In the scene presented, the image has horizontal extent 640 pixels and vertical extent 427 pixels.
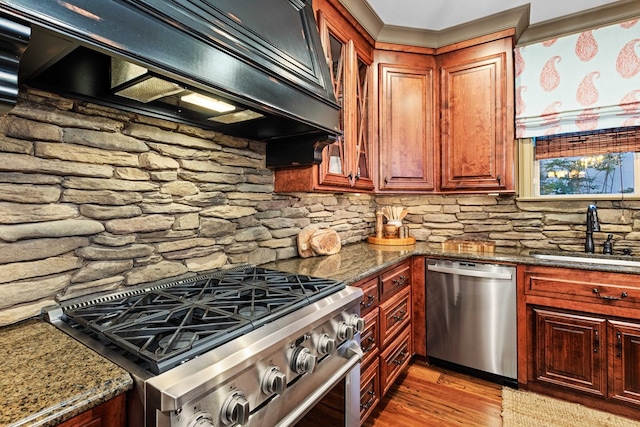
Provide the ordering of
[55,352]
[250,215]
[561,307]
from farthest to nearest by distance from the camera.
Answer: [561,307]
[250,215]
[55,352]

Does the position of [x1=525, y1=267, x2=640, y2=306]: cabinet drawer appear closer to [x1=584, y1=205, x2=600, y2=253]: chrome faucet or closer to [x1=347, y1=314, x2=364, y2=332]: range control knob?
[x1=584, y1=205, x2=600, y2=253]: chrome faucet

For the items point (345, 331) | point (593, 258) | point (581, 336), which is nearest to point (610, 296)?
point (581, 336)

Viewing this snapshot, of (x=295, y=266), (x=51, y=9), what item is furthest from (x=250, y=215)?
(x=51, y=9)

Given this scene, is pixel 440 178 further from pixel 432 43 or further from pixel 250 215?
pixel 250 215

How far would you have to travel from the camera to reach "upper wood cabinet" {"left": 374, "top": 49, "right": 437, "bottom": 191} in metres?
2.71

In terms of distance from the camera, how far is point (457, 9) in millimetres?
2406

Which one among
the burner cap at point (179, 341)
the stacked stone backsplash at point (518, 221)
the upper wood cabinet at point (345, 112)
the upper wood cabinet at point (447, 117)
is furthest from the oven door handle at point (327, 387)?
the stacked stone backsplash at point (518, 221)

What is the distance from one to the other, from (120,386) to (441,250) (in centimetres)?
230

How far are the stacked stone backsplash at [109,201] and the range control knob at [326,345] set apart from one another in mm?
776

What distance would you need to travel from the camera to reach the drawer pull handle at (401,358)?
7.16 ft

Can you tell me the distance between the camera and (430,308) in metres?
2.47

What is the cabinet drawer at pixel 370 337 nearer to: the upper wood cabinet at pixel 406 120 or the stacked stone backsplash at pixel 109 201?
the stacked stone backsplash at pixel 109 201

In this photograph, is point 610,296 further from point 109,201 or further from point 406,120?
point 109,201

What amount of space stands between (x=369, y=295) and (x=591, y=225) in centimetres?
183
